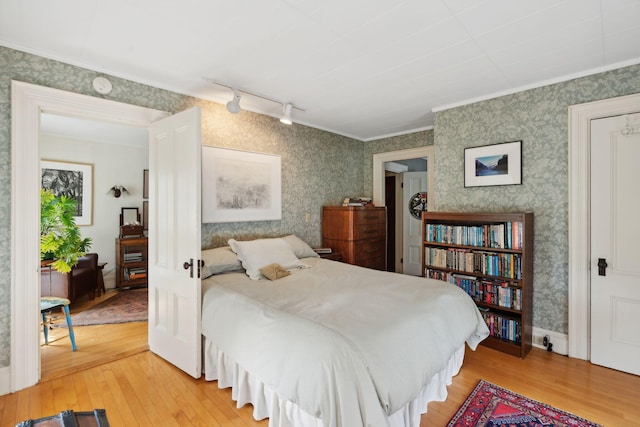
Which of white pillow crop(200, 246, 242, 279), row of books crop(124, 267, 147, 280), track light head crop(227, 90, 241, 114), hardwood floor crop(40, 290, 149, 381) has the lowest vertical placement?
hardwood floor crop(40, 290, 149, 381)

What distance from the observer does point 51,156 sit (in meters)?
4.49

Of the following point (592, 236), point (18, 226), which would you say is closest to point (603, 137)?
point (592, 236)

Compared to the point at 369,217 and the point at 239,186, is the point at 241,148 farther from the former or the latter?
the point at 369,217

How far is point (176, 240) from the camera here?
8.11 ft

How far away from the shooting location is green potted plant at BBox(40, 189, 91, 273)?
3.21 metres

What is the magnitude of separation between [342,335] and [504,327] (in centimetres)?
209

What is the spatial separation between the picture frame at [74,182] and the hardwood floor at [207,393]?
3.06 m

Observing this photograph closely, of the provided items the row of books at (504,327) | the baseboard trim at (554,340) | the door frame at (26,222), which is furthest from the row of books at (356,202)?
the door frame at (26,222)

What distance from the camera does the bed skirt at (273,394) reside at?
5.45 ft

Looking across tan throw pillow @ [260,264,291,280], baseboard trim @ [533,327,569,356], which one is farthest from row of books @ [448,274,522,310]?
tan throw pillow @ [260,264,291,280]

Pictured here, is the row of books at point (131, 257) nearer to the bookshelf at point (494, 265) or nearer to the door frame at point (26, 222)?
the door frame at point (26, 222)

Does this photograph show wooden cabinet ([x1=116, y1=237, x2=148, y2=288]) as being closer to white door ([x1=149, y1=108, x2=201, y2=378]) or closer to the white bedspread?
white door ([x1=149, y1=108, x2=201, y2=378])

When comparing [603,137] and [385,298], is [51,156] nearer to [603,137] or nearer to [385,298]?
[385,298]

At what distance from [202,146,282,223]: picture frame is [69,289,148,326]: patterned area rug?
5.50 ft
